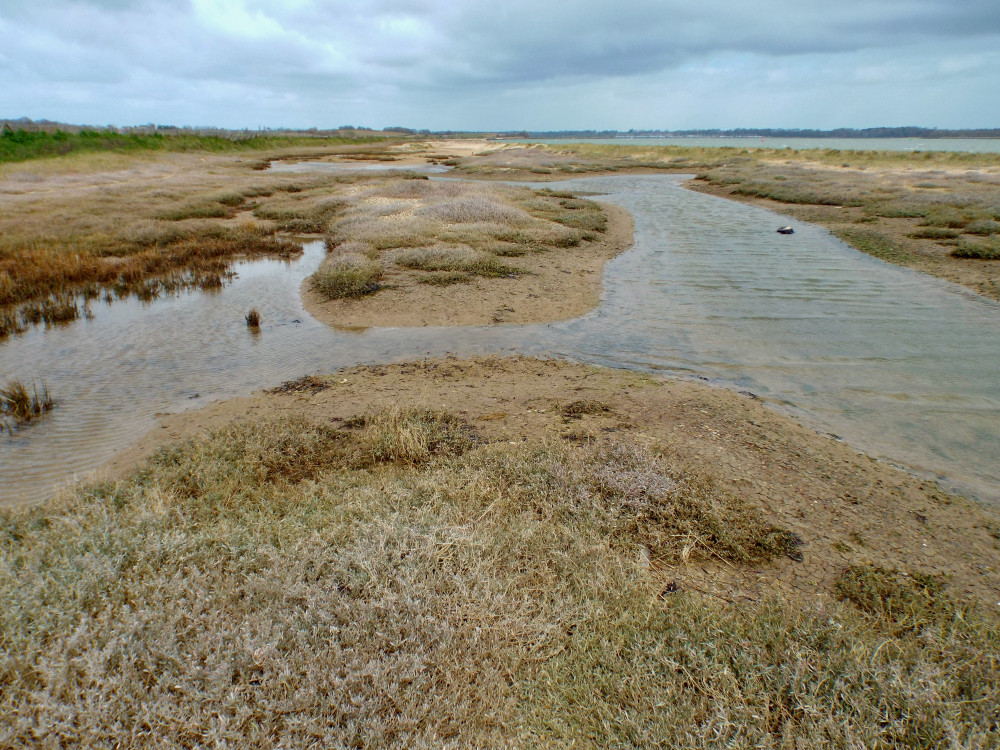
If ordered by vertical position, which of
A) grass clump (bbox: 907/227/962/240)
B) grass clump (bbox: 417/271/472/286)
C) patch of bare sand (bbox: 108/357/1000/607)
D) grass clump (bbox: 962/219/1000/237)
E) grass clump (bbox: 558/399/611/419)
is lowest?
patch of bare sand (bbox: 108/357/1000/607)

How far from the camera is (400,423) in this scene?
686 cm

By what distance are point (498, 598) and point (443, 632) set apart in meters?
0.49

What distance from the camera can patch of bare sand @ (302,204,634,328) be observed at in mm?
12219

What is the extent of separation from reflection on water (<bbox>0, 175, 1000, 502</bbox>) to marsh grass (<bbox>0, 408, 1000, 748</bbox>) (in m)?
2.94

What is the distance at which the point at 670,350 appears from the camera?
10.2m

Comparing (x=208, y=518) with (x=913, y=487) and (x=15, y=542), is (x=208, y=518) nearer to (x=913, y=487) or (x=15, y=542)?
(x=15, y=542)

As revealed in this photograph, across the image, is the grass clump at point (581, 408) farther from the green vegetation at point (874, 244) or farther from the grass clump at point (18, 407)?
the green vegetation at point (874, 244)

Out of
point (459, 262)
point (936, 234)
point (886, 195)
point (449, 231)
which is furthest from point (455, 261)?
point (886, 195)

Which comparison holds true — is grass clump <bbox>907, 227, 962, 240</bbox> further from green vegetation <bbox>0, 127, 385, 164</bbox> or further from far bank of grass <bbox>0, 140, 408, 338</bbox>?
green vegetation <bbox>0, 127, 385, 164</bbox>

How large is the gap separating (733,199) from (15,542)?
38196 mm

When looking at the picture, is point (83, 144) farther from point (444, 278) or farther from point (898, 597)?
point (898, 597)

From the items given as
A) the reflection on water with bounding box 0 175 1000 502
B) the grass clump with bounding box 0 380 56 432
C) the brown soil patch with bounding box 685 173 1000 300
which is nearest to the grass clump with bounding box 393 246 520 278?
the reflection on water with bounding box 0 175 1000 502

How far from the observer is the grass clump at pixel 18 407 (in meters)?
7.45

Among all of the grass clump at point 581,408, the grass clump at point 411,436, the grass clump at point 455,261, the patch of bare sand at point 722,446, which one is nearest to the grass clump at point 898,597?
the patch of bare sand at point 722,446
